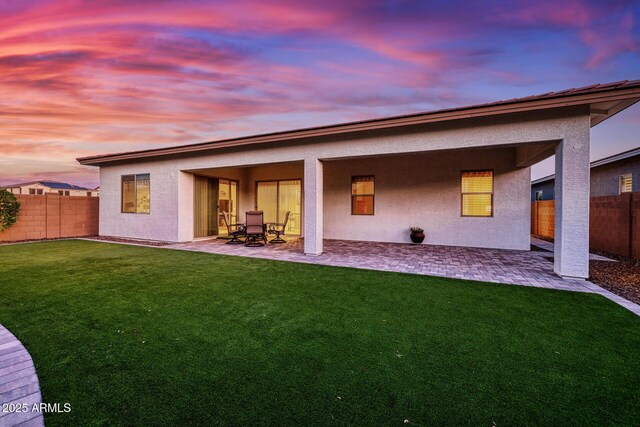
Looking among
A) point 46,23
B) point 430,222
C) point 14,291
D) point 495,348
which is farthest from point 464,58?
point 14,291

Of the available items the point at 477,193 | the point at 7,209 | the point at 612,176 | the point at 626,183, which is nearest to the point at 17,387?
the point at 477,193

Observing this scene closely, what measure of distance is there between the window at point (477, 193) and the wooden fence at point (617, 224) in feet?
9.92

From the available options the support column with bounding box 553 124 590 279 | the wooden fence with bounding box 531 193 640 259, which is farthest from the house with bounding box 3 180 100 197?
the wooden fence with bounding box 531 193 640 259

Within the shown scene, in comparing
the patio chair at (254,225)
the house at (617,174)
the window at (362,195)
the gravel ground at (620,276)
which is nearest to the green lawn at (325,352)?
the gravel ground at (620,276)

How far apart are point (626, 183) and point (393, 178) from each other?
366 inches

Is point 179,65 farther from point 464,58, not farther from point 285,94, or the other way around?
point 464,58

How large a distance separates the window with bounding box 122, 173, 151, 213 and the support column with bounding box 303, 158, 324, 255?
6.82 meters

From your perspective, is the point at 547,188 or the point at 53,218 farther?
the point at 547,188

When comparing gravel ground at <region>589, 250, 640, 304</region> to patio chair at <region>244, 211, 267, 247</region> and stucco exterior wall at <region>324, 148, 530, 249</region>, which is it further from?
patio chair at <region>244, 211, 267, 247</region>

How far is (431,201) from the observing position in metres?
9.89

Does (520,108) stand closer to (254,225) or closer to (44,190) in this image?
(254,225)

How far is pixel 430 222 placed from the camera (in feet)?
32.5

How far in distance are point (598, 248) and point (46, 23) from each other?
51.6ft

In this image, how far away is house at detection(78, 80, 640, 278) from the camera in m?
5.24
